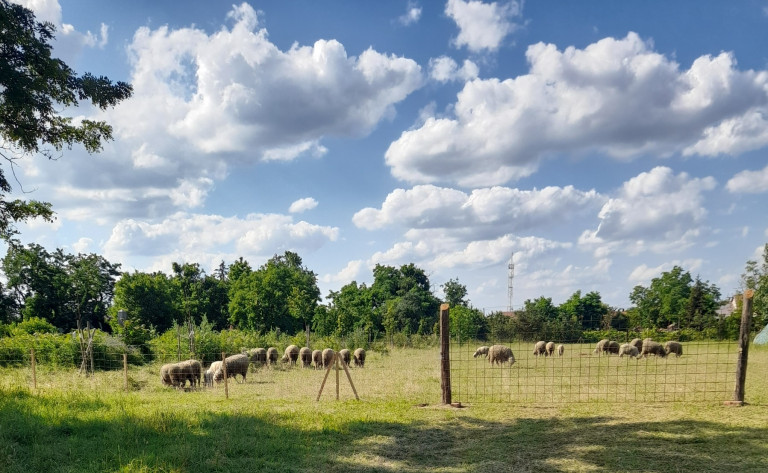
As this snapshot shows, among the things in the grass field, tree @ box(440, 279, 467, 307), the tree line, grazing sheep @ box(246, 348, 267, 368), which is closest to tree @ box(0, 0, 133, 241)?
the grass field

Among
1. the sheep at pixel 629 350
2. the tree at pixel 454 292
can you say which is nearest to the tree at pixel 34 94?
the sheep at pixel 629 350

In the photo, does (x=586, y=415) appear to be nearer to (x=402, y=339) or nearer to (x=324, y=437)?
(x=324, y=437)

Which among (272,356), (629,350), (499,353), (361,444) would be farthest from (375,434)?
(629,350)

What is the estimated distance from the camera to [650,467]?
6910 mm

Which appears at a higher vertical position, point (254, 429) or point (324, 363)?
point (254, 429)

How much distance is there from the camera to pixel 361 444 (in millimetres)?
8328

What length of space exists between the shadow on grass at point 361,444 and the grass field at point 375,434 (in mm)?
18

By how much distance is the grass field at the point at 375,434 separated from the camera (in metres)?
7.24

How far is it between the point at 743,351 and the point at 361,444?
839 cm

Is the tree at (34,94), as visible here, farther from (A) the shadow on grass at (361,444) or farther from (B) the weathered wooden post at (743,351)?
(B) the weathered wooden post at (743,351)

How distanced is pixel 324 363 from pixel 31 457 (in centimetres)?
1565

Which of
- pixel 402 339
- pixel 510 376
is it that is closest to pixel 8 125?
pixel 510 376

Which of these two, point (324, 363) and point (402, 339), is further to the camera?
point (402, 339)

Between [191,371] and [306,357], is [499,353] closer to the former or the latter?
[306,357]
